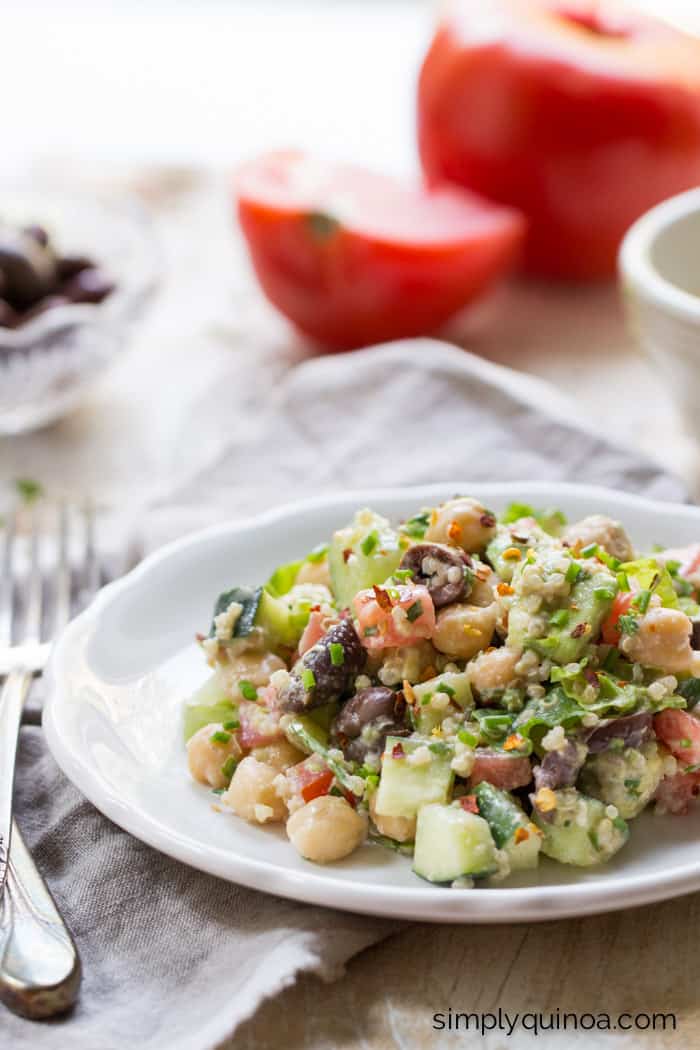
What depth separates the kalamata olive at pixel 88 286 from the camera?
3.70 m

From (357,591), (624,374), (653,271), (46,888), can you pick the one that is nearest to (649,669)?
(357,591)

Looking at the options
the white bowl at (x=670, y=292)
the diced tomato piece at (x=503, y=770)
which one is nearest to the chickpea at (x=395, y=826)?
the diced tomato piece at (x=503, y=770)

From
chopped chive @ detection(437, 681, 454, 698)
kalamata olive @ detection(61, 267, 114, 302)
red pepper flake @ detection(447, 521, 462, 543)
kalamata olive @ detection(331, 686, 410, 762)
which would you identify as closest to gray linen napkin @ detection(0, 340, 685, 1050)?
kalamata olive @ detection(331, 686, 410, 762)

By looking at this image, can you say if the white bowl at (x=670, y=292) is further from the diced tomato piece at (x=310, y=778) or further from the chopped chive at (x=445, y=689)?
the diced tomato piece at (x=310, y=778)

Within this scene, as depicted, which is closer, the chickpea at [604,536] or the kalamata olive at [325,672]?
the kalamata olive at [325,672]

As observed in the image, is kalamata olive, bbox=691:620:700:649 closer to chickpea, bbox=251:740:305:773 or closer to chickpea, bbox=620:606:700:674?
chickpea, bbox=620:606:700:674

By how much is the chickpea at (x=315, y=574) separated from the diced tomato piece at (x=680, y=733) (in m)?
0.70

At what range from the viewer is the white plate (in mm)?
1844

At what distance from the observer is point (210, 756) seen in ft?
7.18

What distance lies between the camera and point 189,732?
2318 millimetres

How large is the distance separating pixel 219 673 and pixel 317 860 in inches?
17.6

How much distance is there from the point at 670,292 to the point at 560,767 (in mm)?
1464

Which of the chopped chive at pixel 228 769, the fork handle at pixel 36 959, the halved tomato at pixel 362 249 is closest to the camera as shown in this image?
the fork handle at pixel 36 959

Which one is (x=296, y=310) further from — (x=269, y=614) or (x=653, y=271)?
(x=269, y=614)
